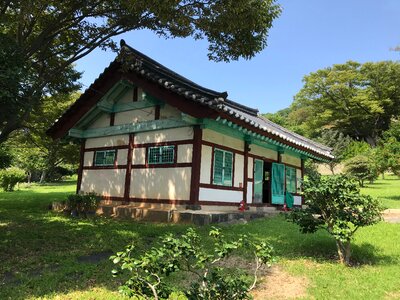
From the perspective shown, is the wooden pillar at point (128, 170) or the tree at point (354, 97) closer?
the wooden pillar at point (128, 170)

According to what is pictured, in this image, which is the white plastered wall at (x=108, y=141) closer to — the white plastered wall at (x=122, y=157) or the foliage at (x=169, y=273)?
the white plastered wall at (x=122, y=157)

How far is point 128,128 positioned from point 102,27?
4.48 meters

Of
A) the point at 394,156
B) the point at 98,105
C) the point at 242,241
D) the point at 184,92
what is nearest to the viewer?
the point at 242,241

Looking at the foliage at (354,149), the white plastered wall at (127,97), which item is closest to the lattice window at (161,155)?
the white plastered wall at (127,97)

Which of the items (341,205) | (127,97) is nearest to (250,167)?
(127,97)

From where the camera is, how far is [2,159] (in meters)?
23.7

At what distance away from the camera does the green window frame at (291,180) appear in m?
17.3

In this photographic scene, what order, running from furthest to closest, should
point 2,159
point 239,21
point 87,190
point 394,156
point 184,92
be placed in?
point 2,159 < point 394,156 < point 87,190 < point 184,92 < point 239,21

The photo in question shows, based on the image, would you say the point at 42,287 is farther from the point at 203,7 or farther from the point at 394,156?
the point at 394,156

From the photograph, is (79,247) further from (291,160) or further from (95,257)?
(291,160)

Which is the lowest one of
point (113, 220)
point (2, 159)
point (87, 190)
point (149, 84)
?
point (113, 220)

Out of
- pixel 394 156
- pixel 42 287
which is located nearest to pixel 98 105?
pixel 42 287

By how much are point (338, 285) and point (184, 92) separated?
7423 millimetres

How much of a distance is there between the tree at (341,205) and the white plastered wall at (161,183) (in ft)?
18.5
